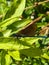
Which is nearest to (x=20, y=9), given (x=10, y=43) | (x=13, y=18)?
(x=13, y=18)

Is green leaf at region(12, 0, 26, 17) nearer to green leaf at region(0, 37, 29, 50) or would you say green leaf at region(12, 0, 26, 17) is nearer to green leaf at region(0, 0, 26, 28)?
green leaf at region(0, 0, 26, 28)

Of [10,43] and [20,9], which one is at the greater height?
[20,9]

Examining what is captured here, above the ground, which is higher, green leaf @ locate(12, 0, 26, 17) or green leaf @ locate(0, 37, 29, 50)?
green leaf @ locate(12, 0, 26, 17)

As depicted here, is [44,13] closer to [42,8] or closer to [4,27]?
[42,8]

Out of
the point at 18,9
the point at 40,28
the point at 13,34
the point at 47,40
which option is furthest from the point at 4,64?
the point at 47,40

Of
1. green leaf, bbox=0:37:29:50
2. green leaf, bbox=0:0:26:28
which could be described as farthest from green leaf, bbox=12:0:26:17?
green leaf, bbox=0:37:29:50

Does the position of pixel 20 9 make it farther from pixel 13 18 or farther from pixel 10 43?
pixel 10 43

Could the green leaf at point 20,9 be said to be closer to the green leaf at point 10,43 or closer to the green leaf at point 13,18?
the green leaf at point 13,18

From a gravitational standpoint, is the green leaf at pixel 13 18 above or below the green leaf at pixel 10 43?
above

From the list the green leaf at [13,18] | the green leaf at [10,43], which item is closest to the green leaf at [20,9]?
the green leaf at [13,18]

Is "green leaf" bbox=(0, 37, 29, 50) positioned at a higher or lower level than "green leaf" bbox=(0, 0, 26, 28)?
lower

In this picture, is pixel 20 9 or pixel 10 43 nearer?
pixel 10 43
